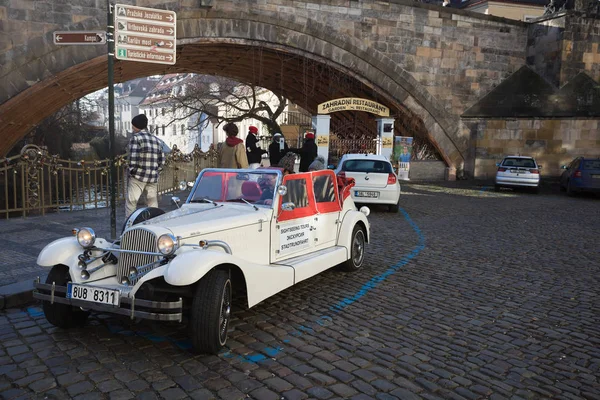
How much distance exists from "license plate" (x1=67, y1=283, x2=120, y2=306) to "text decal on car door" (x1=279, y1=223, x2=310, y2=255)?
190 centimetres

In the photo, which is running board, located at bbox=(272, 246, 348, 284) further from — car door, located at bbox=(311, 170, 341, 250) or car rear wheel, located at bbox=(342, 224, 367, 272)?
car rear wheel, located at bbox=(342, 224, 367, 272)

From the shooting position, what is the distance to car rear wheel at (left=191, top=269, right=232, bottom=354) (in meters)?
3.91

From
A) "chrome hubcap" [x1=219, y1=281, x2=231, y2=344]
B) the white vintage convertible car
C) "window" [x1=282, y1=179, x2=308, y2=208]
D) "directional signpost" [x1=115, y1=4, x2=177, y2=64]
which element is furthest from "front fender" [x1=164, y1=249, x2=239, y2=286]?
"directional signpost" [x1=115, y1=4, x2=177, y2=64]

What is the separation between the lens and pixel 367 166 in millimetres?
13023

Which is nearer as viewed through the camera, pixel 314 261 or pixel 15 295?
pixel 15 295

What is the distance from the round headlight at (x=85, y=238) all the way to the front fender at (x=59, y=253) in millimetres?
100

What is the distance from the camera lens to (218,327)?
3.96m

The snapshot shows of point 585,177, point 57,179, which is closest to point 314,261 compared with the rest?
point 57,179

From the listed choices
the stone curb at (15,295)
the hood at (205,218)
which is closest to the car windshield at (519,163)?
the hood at (205,218)

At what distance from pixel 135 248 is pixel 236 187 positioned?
5.00 ft

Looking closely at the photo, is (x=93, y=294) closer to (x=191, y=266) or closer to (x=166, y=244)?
(x=166, y=244)

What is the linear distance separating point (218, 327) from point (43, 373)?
1.27 meters

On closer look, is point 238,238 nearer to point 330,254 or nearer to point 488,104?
point 330,254

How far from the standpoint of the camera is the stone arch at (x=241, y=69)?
1497cm
